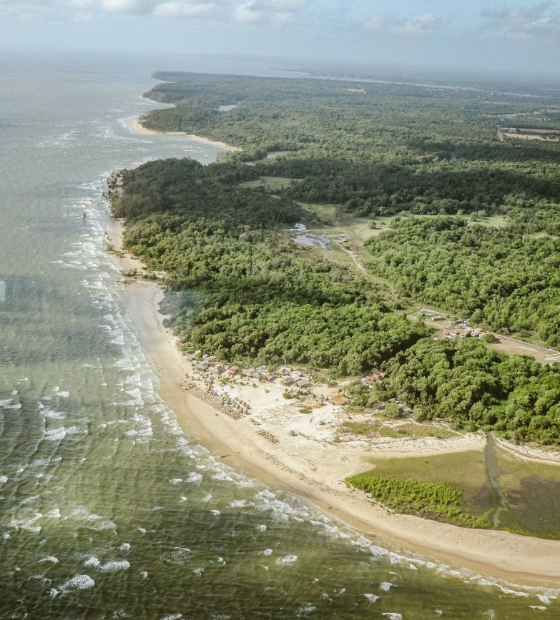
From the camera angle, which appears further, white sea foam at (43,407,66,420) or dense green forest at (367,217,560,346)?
dense green forest at (367,217,560,346)

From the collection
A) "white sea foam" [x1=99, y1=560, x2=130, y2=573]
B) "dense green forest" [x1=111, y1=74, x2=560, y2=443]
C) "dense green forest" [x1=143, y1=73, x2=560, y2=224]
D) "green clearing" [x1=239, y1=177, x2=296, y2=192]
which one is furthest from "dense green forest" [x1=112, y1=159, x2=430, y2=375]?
"white sea foam" [x1=99, y1=560, x2=130, y2=573]

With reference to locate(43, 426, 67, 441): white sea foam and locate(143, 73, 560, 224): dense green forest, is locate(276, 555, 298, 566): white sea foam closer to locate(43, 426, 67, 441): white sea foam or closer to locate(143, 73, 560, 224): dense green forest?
locate(43, 426, 67, 441): white sea foam

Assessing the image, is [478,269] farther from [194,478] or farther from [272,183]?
[272,183]

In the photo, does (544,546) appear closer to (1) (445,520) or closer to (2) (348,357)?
(1) (445,520)

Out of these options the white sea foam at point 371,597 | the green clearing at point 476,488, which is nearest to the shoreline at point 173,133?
the green clearing at point 476,488

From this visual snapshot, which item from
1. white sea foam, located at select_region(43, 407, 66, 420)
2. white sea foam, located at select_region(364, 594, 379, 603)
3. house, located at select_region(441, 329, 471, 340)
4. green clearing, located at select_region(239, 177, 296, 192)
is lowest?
white sea foam, located at select_region(364, 594, 379, 603)

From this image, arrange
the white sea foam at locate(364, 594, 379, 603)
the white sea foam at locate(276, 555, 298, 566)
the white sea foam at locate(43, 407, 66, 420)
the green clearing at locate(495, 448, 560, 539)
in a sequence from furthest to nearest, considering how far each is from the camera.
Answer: the white sea foam at locate(43, 407, 66, 420)
the green clearing at locate(495, 448, 560, 539)
the white sea foam at locate(276, 555, 298, 566)
the white sea foam at locate(364, 594, 379, 603)

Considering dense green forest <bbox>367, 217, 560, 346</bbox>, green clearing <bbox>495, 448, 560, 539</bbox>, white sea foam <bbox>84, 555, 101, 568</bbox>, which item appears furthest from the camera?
dense green forest <bbox>367, 217, 560, 346</bbox>

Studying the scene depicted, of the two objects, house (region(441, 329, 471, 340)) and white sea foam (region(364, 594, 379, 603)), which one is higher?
house (region(441, 329, 471, 340))
